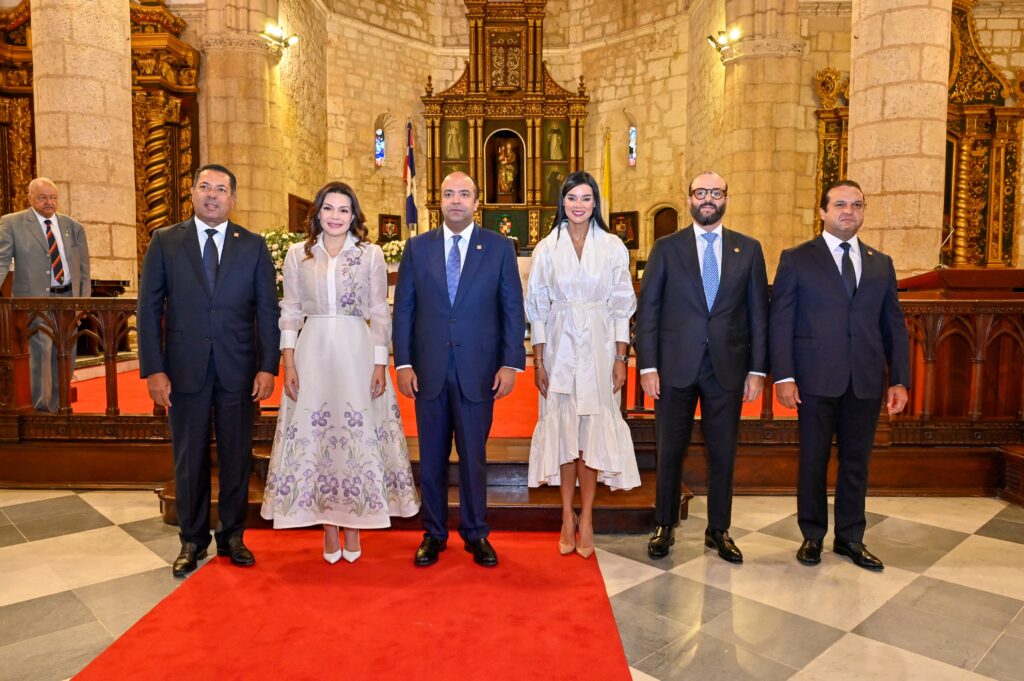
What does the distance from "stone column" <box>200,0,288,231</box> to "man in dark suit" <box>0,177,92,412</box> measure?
4.61 metres

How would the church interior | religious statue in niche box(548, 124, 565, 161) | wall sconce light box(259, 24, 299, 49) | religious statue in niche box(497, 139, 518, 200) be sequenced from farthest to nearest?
religious statue in niche box(497, 139, 518, 200) → religious statue in niche box(548, 124, 565, 161) → wall sconce light box(259, 24, 299, 49) → the church interior

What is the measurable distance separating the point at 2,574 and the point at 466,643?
216 cm

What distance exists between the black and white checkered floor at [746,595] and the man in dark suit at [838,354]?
244 mm

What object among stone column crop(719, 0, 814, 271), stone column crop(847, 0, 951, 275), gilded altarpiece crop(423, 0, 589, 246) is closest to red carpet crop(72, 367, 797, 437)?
stone column crop(847, 0, 951, 275)

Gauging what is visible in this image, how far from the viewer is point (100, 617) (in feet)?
8.44

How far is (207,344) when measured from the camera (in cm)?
293

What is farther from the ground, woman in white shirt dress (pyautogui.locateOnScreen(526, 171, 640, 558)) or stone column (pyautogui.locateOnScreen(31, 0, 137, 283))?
stone column (pyautogui.locateOnScreen(31, 0, 137, 283))

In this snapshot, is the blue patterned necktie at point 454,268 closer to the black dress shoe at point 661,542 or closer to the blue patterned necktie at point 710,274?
the blue patterned necktie at point 710,274

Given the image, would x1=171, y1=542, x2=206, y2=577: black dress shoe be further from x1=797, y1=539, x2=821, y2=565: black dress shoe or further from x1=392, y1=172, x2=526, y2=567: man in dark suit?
x1=797, y1=539, x2=821, y2=565: black dress shoe

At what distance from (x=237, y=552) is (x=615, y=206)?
463 inches

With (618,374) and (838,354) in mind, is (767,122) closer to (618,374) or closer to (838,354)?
(838,354)

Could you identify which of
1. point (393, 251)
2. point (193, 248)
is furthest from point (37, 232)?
point (193, 248)

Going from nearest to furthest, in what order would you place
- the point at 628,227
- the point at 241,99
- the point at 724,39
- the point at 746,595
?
the point at 746,595, the point at 241,99, the point at 724,39, the point at 628,227

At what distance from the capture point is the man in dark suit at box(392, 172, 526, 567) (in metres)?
2.98
